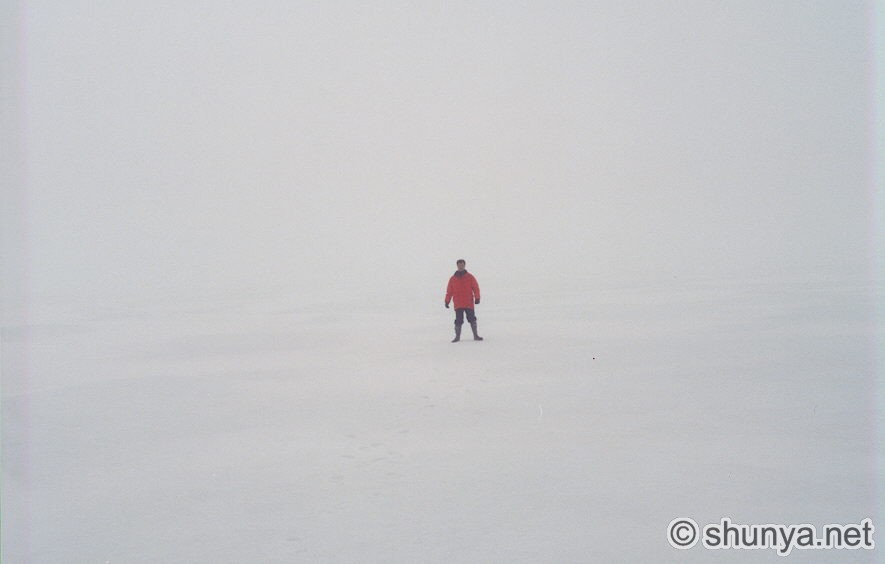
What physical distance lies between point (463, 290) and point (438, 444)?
6.55 meters

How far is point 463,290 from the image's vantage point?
12883 mm

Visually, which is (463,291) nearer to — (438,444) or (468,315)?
(468,315)

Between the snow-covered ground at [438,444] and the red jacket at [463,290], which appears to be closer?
the snow-covered ground at [438,444]

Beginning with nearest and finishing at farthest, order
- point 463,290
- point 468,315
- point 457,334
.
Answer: point 463,290 < point 468,315 < point 457,334

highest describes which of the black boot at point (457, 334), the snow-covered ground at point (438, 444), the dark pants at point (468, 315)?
the dark pants at point (468, 315)

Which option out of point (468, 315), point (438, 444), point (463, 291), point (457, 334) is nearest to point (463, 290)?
point (463, 291)

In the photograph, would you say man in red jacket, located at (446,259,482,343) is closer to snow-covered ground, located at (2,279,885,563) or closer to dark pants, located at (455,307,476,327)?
dark pants, located at (455,307,476,327)

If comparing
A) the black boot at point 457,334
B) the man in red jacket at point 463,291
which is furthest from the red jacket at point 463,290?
the black boot at point 457,334

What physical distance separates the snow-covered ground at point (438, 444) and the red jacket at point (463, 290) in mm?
773

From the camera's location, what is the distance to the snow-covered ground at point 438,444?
4.55 metres

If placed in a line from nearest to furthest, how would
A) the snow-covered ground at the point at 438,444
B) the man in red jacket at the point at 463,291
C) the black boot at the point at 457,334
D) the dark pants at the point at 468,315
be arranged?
1. the snow-covered ground at the point at 438,444
2. the man in red jacket at the point at 463,291
3. the dark pants at the point at 468,315
4. the black boot at the point at 457,334

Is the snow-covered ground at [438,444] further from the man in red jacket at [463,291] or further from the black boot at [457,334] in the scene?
the man in red jacket at [463,291]

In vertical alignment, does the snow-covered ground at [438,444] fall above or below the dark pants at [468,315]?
below

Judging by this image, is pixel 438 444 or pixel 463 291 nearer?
pixel 438 444
